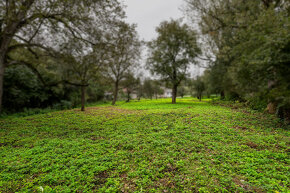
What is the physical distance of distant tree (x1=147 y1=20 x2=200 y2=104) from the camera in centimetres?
2216

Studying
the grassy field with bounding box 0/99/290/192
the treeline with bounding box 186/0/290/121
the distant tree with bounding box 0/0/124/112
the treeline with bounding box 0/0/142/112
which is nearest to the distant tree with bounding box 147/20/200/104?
the treeline with bounding box 186/0/290/121

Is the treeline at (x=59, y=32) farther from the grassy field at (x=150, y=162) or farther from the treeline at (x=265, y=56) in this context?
the treeline at (x=265, y=56)

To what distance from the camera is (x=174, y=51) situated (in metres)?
22.8

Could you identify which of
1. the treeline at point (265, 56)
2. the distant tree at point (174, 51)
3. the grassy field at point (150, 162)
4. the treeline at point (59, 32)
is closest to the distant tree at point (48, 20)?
the treeline at point (59, 32)

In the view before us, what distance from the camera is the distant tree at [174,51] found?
2216 centimetres

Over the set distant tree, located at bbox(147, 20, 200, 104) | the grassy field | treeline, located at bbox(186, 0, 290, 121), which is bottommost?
the grassy field

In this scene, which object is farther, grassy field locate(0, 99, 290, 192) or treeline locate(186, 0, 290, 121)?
treeline locate(186, 0, 290, 121)

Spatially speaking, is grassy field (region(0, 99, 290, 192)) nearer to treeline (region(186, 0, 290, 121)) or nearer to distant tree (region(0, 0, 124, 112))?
treeline (region(186, 0, 290, 121))

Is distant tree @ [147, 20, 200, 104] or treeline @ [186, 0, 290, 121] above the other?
distant tree @ [147, 20, 200, 104]

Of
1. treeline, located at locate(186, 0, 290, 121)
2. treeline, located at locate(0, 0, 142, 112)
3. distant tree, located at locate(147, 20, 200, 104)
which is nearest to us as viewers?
treeline, located at locate(186, 0, 290, 121)

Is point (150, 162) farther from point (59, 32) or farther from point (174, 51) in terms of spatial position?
point (174, 51)

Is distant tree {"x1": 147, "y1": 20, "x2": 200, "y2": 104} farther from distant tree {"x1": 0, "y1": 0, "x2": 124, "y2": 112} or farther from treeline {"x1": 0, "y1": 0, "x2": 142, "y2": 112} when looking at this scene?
distant tree {"x1": 0, "y1": 0, "x2": 124, "y2": 112}

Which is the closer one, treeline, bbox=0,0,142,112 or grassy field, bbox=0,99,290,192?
grassy field, bbox=0,99,290,192

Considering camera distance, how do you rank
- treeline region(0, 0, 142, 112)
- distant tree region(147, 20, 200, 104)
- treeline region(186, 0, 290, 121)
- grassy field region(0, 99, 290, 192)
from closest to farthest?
grassy field region(0, 99, 290, 192), treeline region(186, 0, 290, 121), treeline region(0, 0, 142, 112), distant tree region(147, 20, 200, 104)
